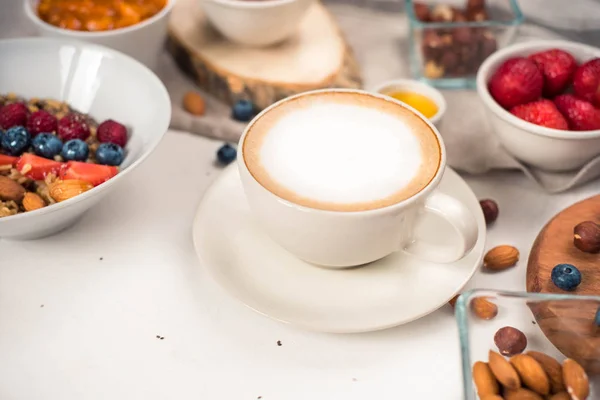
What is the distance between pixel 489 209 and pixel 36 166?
563 millimetres

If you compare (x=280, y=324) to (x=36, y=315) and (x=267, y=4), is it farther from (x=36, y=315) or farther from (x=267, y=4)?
(x=267, y=4)

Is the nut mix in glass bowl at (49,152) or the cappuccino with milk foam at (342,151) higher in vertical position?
the cappuccino with milk foam at (342,151)

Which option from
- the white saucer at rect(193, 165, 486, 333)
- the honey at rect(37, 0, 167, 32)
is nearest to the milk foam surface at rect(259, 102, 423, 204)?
the white saucer at rect(193, 165, 486, 333)

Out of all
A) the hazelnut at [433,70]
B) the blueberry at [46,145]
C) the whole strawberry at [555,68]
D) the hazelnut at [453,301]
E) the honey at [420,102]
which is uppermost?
the whole strawberry at [555,68]

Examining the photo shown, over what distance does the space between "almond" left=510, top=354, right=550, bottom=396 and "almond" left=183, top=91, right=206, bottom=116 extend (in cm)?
64

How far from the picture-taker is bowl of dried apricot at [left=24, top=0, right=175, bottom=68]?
104 cm

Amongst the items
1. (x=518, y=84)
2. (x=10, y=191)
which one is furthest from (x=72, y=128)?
(x=518, y=84)

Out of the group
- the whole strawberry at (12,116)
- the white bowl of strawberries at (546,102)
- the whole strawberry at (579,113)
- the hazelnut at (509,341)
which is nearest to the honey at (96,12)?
the whole strawberry at (12,116)

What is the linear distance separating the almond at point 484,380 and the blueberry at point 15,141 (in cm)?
61

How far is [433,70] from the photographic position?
116 centimetres

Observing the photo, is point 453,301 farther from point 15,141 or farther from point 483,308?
point 15,141

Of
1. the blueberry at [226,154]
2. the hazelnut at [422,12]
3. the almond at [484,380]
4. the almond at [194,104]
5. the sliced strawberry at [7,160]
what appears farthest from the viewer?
the hazelnut at [422,12]

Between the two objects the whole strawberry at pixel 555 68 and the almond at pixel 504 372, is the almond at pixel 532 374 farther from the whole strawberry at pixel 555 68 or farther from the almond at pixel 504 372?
the whole strawberry at pixel 555 68

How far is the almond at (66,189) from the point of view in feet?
2.59
